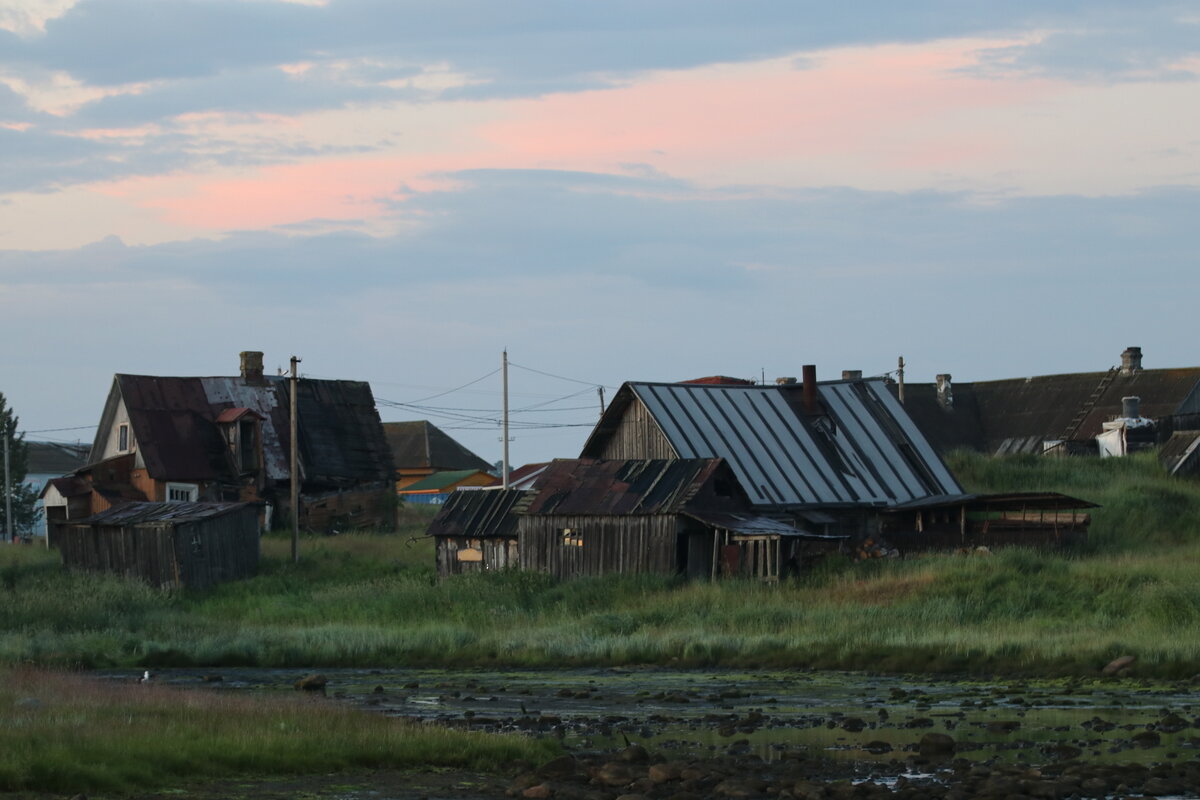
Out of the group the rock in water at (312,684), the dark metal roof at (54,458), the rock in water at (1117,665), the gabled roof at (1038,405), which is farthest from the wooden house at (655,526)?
the dark metal roof at (54,458)

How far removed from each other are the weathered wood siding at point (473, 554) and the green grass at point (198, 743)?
2215 centimetres

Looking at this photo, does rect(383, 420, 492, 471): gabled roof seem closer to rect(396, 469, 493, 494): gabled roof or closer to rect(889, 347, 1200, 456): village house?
rect(396, 469, 493, 494): gabled roof

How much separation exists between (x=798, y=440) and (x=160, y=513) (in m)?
18.5

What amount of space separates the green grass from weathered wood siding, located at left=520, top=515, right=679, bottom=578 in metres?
18.7

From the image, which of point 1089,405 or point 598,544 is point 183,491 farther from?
point 1089,405

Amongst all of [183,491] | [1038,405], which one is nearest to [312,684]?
[183,491]

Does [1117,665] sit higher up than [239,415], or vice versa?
[239,415]

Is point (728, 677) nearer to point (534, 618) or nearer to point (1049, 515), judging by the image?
point (534, 618)

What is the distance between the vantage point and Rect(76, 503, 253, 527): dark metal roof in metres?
46.8

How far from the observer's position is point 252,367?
60.4m

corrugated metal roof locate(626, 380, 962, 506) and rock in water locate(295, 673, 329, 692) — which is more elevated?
corrugated metal roof locate(626, 380, 962, 506)

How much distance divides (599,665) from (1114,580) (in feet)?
34.7

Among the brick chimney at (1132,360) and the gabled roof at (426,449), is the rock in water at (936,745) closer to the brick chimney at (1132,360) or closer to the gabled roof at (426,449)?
the brick chimney at (1132,360)

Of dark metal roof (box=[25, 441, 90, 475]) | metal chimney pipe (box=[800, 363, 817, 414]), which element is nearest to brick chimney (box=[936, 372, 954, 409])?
metal chimney pipe (box=[800, 363, 817, 414])
